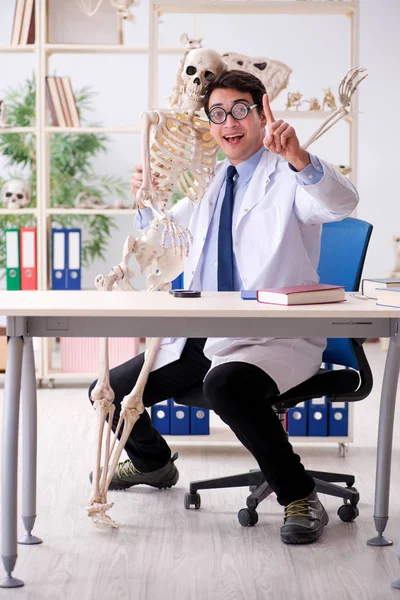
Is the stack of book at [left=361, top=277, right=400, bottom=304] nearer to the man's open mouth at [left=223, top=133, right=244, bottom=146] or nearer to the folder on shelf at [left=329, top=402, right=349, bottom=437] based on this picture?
the man's open mouth at [left=223, top=133, right=244, bottom=146]

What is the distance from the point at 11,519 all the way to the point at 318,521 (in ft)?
2.78

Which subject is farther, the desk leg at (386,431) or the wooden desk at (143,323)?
the desk leg at (386,431)

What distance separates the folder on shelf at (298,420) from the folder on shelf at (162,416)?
47 centimetres

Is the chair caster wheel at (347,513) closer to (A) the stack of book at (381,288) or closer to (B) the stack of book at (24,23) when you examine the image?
(A) the stack of book at (381,288)

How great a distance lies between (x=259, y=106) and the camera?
101 inches

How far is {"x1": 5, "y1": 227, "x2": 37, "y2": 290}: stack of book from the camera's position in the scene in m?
4.58

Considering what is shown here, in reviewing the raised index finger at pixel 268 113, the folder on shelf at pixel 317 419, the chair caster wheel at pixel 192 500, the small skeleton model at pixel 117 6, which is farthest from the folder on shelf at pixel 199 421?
the small skeleton model at pixel 117 6

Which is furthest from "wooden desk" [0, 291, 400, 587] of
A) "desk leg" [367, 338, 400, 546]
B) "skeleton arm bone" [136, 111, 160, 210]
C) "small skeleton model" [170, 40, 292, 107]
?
"small skeleton model" [170, 40, 292, 107]

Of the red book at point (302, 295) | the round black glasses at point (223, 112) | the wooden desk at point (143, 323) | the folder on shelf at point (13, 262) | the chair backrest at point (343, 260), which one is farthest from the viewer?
the folder on shelf at point (13, 262)

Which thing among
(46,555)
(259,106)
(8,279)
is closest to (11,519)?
(46,555)

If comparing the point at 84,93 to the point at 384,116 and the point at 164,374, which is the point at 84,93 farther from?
the point at 164,374

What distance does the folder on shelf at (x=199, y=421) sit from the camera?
3.40 m

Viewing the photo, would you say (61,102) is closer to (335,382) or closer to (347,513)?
(335,382)

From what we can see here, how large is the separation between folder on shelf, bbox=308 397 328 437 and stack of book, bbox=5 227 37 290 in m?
1.85
